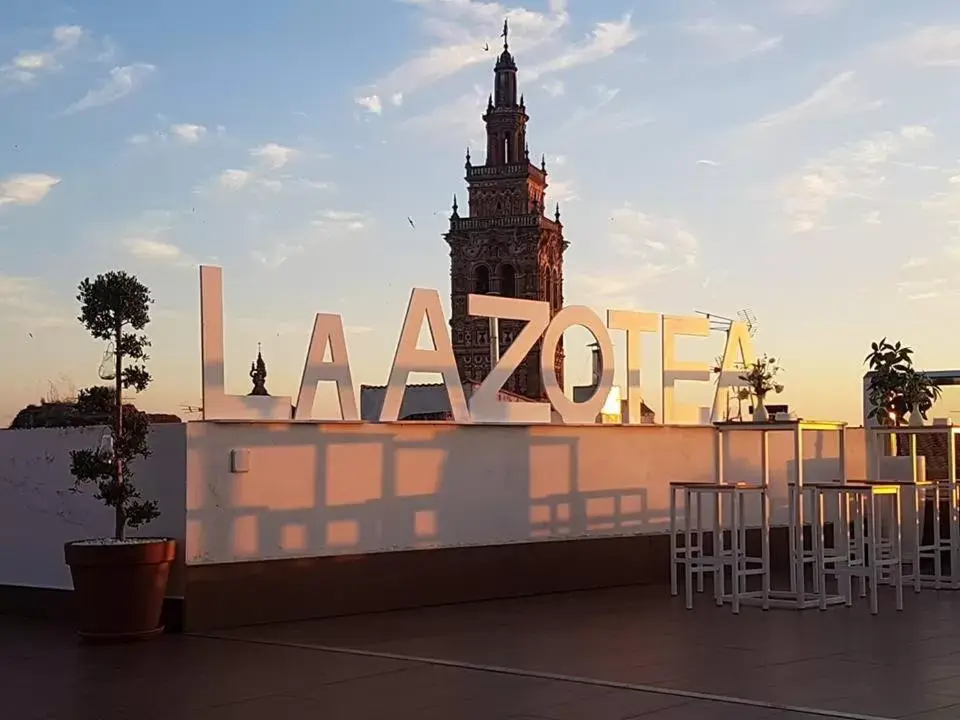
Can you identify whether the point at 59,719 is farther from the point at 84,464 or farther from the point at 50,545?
the point at 50,545

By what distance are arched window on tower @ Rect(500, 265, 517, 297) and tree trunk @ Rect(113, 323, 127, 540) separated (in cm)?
6970

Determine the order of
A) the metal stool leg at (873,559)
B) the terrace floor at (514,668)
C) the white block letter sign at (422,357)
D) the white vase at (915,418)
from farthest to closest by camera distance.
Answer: the white vase at (915,418)
the white block letter sign at (422,357)
the metal stool leg at (873,559)
the terrace floor at (514,668)

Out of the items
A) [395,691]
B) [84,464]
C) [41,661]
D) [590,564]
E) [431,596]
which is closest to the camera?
[395,691]

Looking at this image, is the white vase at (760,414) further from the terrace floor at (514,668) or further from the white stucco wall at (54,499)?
the white stucco wall at (54,499)

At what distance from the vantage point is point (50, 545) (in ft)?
34.0

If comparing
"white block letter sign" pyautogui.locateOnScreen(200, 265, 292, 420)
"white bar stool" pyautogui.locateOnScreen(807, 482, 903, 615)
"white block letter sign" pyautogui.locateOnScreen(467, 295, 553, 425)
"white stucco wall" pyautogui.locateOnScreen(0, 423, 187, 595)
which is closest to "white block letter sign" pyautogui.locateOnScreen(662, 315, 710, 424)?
"white block letter sign" pyautogui.locateOnScreen(467, 295, 553, 425)

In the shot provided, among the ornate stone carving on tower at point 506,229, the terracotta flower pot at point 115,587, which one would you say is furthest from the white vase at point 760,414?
the ornate stone carving on tower at point 506,229

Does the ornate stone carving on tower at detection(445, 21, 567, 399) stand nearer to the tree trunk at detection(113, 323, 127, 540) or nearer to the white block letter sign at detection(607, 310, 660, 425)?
the white block letter sign at detection(607, 310, 660, 425)

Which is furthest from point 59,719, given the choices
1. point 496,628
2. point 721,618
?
point 721,618

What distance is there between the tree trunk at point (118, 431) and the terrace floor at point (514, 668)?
2.82 ft

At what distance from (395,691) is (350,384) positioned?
163 inches

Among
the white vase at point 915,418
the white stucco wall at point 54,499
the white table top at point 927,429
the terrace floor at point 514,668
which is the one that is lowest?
the terrace floor at point 514,668

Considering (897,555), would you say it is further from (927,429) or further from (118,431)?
(118,431)

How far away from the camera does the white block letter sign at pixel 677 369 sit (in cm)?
1348
